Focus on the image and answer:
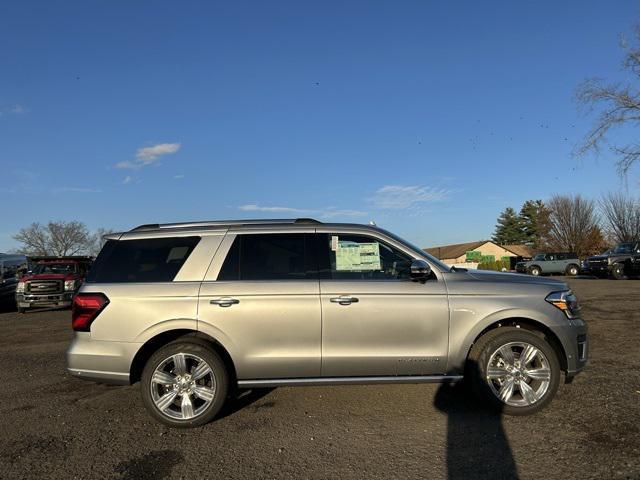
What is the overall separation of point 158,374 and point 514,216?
97074mm

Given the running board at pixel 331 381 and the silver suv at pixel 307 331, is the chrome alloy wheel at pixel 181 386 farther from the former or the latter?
the running board at pixel 331 381

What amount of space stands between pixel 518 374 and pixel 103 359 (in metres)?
3.94

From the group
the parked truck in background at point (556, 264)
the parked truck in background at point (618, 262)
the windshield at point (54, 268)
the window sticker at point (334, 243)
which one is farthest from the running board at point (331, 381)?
the parked truck in background at point (556, 264)

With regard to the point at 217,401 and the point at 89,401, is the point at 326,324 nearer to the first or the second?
the point at 217,401

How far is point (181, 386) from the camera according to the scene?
4.51 m

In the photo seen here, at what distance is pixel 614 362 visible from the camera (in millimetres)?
6496

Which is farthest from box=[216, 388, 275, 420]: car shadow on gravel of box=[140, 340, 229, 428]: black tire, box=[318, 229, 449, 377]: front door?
box=[318, 229, 449, 377]: front door

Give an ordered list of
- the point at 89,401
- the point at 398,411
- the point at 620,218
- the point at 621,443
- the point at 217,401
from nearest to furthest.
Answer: the point at 621,443 → the point at 217,401 → the point at 398,411 → the point at 89,401 → the point at 620,218

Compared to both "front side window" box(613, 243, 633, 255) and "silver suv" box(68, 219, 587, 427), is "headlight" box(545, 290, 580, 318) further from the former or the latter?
"front side window" box(613, 243, 633, 255)

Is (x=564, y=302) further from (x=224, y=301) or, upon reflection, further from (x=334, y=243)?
(x=224, y=301)

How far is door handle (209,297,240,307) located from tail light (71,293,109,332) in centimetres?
102

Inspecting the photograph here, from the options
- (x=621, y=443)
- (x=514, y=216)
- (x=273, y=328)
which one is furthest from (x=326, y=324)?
(x=514, y=216)

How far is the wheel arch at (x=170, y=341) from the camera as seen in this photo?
456 centimetres

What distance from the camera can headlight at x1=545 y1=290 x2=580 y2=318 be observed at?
470cm
